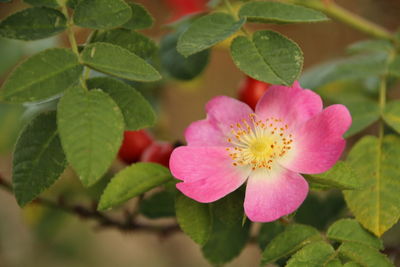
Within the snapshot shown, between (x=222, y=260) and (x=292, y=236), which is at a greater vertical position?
(x=292, y=236)

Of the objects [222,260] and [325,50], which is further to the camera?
[325,50]

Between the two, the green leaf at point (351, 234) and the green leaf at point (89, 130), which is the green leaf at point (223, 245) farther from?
the green leaf at point (89, 130)

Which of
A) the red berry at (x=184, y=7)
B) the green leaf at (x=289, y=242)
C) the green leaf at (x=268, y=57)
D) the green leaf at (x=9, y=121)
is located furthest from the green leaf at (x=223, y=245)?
the red berry at (x=184, y=7)

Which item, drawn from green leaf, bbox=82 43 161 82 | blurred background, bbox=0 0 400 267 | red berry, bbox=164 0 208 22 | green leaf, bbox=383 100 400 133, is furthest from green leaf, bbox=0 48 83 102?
red berry, bbox=164 0 208 22

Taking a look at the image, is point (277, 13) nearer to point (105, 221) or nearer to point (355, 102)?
point (355, 102)

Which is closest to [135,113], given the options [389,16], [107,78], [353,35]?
[107,78]

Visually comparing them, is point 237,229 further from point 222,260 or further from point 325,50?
point 325,50
